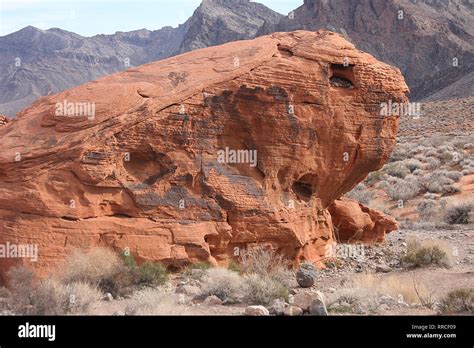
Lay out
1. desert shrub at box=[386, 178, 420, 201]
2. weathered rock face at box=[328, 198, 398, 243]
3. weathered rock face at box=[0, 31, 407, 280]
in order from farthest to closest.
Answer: desert shrub at box=[386, 178, 420, 201] < weathered rock face at box=[328, 198, 398, 243] < weathered rock face at box=[0, 31, 407, 280]

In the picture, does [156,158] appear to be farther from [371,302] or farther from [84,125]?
[371,302]

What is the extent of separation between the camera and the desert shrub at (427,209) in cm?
1830

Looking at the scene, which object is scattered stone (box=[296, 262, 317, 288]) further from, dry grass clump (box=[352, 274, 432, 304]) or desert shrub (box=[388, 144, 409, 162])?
desert shrub (box=[388, 144, 409, 162])

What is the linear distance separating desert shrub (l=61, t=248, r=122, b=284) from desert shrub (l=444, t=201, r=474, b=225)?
1192 cm

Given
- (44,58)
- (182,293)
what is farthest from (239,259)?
(44,58)

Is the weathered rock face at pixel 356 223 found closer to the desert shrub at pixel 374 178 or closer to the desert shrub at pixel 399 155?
the desert shrub at pixel 374 178

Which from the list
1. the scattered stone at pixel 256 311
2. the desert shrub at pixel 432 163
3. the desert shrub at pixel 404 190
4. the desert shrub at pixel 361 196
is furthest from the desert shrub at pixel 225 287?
the desert shrub at pixel 432 163

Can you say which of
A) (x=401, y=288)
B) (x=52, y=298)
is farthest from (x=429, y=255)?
(x=52, y=298)

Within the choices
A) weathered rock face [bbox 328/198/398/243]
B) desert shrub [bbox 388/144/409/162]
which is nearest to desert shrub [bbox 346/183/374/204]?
weathered rock face [bbox 328/198/398/243]

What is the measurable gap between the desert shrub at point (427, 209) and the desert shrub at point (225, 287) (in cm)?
1159

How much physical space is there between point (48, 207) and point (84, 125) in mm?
1620

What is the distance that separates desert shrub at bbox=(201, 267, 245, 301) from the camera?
26.4 feet

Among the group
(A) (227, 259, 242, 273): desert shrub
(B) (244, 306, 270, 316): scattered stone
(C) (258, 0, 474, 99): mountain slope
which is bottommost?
(B) (244, 306, 270, 316): scattered stone

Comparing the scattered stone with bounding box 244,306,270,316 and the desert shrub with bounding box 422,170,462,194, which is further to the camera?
the desert shrub with bounding box 422,170,462,194
